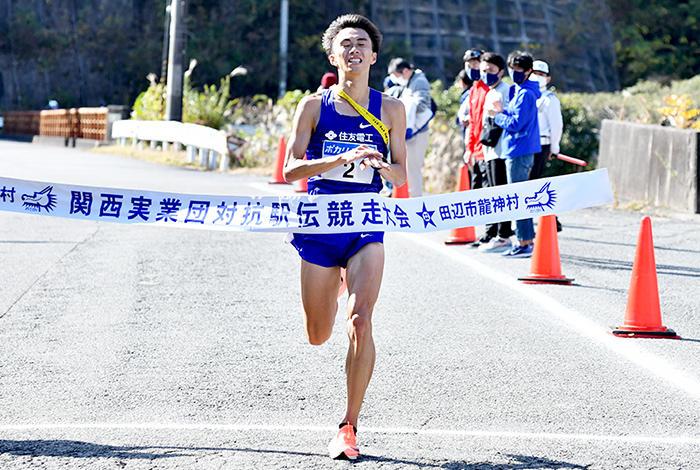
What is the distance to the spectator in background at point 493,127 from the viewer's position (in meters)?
14.2

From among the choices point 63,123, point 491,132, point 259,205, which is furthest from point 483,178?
point 63,123

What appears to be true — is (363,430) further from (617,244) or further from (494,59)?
(617,244)

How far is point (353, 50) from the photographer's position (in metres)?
6.70

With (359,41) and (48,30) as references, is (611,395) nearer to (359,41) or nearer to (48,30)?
(359,41)

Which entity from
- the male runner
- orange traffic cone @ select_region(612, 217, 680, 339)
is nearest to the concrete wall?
orange traffic cone @ select_region(612, 217, 680, 339)

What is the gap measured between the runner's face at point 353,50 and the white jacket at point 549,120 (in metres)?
8.60

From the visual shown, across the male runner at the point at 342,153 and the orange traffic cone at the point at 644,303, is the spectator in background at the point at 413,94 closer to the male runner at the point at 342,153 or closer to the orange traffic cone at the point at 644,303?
the orange traffic cone at the point at 644,303

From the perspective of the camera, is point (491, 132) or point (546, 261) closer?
point (546, 261)

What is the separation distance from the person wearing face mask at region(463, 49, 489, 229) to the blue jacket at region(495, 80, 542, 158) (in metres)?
0.65

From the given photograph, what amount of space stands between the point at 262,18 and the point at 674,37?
1679 cm

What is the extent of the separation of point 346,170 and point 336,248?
356 millimetres

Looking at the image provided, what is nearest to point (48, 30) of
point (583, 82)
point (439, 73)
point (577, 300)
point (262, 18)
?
point (262, 18)

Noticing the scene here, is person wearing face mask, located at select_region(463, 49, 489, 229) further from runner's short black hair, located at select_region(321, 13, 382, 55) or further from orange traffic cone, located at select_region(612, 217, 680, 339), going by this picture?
runner's short black hair, located at select_region(321, 13, 382, 55)

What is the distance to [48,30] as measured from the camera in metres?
63.9
